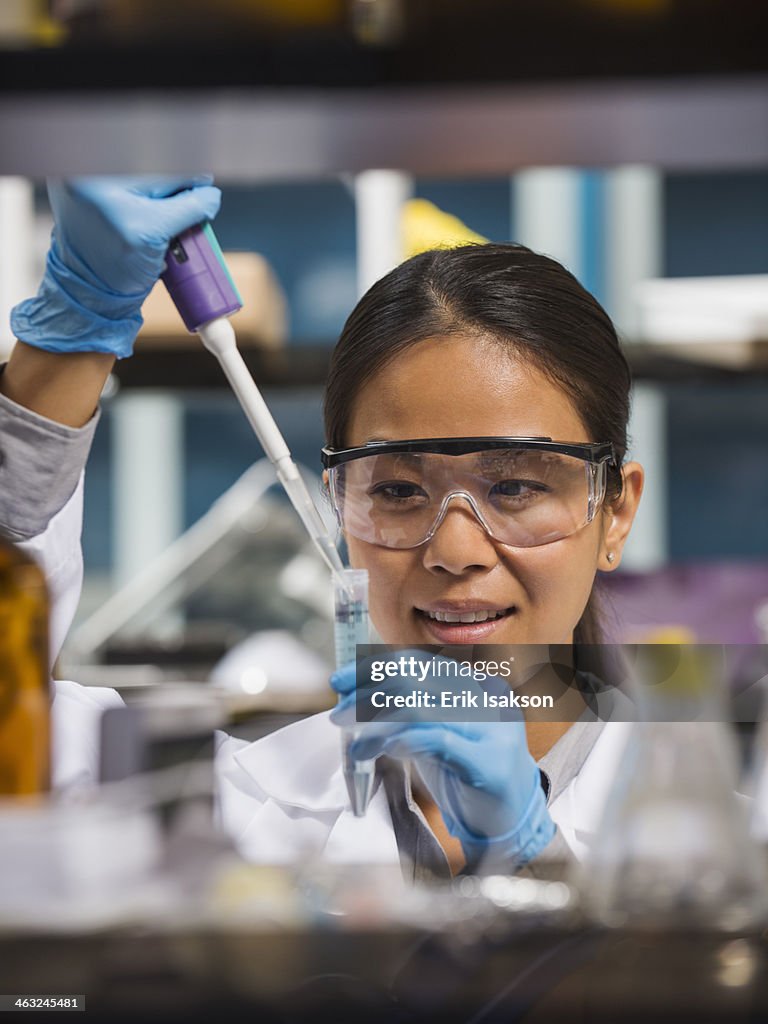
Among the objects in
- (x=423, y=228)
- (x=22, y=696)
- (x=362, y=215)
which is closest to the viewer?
(x=22, y=696)

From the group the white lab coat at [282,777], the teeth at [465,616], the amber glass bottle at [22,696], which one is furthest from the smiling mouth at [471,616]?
the amber glass bottle at [22,696]

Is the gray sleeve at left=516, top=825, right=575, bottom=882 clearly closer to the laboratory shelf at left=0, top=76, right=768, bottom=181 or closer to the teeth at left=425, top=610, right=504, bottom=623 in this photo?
the teeth at left=425, top=610, right=504, bottom=623

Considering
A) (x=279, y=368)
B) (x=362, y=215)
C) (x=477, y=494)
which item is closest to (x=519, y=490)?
(x=477, y=494)

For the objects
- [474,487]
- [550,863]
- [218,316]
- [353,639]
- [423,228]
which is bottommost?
[550,863]

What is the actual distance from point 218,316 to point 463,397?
179 mm

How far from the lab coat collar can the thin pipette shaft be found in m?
0.11

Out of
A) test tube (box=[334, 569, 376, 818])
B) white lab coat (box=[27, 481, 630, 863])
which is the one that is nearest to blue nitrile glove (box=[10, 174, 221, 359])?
white lab coat (box=[27, 481, 630, 863])

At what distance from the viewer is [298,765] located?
73cm

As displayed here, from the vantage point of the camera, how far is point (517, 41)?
585 mm

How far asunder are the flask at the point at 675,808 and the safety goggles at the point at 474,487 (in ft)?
0.39

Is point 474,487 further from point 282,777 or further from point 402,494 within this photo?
point 282,777

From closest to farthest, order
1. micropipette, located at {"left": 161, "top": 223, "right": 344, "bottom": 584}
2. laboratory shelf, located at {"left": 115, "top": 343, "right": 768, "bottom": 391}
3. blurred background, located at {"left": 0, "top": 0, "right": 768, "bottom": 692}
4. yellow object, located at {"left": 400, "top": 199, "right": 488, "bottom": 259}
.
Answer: blurred background, located at {"left": 0, "top": 0, "right": 768, "bottom": 692}, micropipette, located at {"left": 161, "top": 223, "right": 344, "bottom": 584}, yellow object, located at {"left": 400, "top": 199, "right": 488, "bottom": 259}, laboratory shelf, located at {"left": 115, "top": 343, "right": 768, "bottom": 391}

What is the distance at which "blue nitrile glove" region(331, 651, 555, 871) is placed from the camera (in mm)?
650

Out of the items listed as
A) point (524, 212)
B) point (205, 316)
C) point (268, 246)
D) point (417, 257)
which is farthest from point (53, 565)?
point (268, 246)
